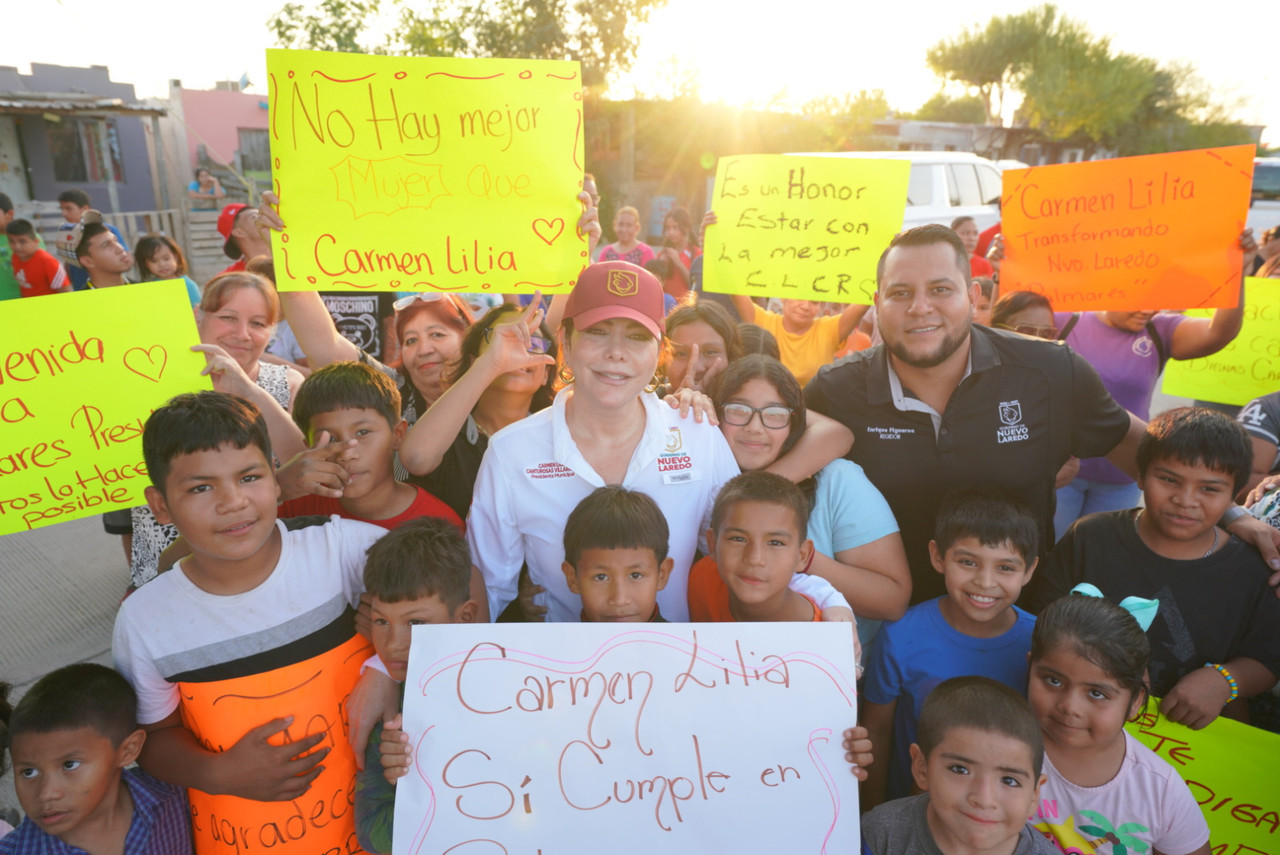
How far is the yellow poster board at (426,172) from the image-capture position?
238cm

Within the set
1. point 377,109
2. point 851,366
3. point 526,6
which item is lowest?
point 851,366

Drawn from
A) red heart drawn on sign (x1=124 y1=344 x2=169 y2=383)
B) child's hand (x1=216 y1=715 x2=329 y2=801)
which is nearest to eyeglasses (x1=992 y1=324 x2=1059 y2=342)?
child's hand (x1=216 y1=715 x2=329 y2=801)

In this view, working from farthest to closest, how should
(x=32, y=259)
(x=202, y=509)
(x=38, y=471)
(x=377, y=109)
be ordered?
(x=32, y=259), (x=377, y=109), (x=38, y=471), (x=202, y=509)

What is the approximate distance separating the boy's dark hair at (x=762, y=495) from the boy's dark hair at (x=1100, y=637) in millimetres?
689

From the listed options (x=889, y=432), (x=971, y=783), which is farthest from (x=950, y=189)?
(x=971, y=783)

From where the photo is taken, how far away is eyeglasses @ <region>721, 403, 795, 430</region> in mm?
2410

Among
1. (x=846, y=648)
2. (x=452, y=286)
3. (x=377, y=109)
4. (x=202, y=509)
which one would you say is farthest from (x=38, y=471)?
(x=846, y=648)

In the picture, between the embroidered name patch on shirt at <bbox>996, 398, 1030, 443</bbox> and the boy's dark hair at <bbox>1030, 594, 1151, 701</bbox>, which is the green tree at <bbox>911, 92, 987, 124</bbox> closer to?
the embroidered name patch on shirt at <bbox>996, 398, 1030, 443</bbox>

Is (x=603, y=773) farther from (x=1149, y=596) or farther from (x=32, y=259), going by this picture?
(x=32, y=259)

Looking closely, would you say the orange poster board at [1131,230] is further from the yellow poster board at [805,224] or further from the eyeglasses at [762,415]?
the eyeglasses at [762,415]

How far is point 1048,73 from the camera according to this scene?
3241cm

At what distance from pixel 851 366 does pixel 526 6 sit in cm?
1981

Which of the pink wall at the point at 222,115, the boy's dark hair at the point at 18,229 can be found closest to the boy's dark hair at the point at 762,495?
the boy's dark hair at the point at 18,229

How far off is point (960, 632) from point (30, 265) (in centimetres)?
850
